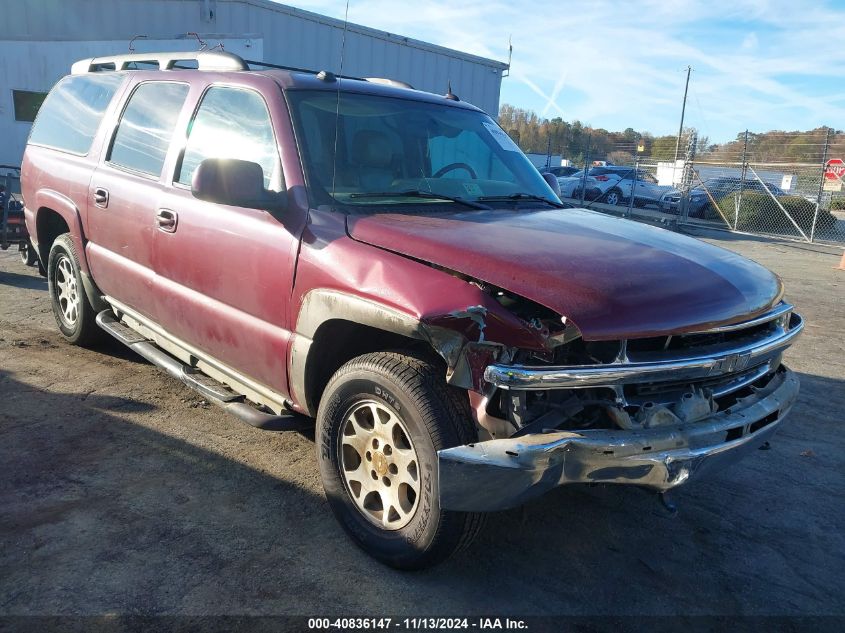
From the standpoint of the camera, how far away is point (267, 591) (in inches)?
104

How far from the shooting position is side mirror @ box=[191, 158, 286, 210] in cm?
297

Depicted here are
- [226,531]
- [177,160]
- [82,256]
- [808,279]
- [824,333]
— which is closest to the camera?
[226,531]

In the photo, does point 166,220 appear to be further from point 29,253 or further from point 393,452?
point 29,253

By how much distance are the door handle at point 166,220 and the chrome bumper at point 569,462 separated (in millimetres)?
2222

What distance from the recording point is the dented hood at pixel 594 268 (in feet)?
7.83

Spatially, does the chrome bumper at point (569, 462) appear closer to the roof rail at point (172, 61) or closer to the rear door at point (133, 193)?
the rear door at point (133, 193)

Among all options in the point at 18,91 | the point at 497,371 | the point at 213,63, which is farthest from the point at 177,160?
the point at 18,91

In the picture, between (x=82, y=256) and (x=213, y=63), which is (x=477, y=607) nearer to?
(x=213, y=63)

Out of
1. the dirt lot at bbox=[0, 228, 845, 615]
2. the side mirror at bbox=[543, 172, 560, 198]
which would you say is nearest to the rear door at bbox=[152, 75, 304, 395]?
the dirt lot at bbox=[0, 228, 845, 615]

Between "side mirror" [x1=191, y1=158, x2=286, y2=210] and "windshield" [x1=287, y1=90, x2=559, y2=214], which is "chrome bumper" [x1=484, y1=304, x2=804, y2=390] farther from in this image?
"side mirror" [x1=191, y1=158, x2=286, y2=210]

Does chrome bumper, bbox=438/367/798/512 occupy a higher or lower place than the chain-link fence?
lower

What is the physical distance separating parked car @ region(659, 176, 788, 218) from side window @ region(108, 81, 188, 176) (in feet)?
52.6

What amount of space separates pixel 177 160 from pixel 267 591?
241 centimetres

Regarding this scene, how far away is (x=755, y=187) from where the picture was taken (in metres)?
18.3
